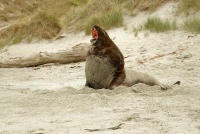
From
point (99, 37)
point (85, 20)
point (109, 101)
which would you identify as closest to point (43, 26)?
point (85, 20)

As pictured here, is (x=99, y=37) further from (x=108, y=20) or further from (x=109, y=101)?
(x=108, y=20)

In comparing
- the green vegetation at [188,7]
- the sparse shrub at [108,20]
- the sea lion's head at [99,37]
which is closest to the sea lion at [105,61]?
the sea lion's head at [99,37]

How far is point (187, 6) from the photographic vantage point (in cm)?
1405

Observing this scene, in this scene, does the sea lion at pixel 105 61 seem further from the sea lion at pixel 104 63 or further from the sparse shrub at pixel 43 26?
the sparse shrub at pixel 43 26

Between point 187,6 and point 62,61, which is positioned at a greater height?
point 187,6

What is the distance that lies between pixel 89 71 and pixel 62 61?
194 inches

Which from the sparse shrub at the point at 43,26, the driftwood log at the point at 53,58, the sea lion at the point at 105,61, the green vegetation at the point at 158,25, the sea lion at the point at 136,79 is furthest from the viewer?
the sparse shrub at the point at 43,26

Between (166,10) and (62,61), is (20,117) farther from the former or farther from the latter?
(166,10)

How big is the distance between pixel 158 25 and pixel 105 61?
6.64 meters

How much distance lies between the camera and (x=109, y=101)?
19.2 ft

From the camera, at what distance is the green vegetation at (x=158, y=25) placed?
1298cm

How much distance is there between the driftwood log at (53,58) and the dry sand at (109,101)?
38 cm

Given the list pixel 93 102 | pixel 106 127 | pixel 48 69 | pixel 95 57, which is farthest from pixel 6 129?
pixel 48 69

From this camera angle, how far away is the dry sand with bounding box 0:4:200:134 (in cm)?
440
